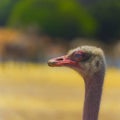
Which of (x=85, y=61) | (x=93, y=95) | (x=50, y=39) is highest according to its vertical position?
(x=50, y=39)

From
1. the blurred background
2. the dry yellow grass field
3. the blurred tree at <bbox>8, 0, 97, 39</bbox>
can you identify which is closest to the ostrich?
the dry yellow grass field

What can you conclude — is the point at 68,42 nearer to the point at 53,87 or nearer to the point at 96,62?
the point at 53,87

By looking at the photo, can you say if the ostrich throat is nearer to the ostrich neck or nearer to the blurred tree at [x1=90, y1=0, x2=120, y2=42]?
the ostrich neck

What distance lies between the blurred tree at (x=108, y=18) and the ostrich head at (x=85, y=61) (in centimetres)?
1544

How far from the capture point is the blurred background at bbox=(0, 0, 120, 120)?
17516 mm

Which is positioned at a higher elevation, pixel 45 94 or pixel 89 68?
pixel 45 94

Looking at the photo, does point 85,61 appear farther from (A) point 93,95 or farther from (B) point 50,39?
(B) point 50,39

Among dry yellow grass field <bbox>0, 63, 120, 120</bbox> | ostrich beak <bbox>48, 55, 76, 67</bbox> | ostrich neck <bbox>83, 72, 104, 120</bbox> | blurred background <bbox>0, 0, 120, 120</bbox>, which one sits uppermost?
blurred background <bbox>0, 0, 120, 120</bbox>

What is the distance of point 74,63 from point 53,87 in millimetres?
12715

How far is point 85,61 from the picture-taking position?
427 centimetres

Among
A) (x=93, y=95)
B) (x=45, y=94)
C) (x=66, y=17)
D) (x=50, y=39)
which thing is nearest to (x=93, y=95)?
(x=93, y=95)

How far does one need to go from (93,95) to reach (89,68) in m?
0.16

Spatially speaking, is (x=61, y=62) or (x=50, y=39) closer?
(x=61, y=62)

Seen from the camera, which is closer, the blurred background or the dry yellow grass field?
the dry yellow grass field
